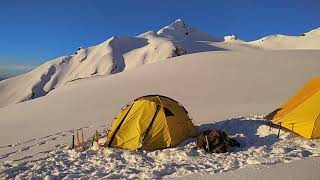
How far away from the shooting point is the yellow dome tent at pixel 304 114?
39.4ft

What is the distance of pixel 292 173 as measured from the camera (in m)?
8.95

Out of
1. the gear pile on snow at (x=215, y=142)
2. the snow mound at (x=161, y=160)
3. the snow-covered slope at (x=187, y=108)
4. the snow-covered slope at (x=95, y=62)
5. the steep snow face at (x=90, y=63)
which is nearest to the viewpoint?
the snow mound at (x=161, y=160)

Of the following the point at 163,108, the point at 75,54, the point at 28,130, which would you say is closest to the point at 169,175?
the point at 163,108

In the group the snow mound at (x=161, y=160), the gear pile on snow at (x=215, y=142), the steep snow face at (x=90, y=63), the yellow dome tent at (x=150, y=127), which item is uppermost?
the steep snow face at (x=90, y=63)

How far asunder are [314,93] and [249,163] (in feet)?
13.8

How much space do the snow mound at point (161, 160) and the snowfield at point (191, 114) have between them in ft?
0.08

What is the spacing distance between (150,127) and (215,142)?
1950 millimetres

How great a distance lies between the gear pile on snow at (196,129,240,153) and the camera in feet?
37.3

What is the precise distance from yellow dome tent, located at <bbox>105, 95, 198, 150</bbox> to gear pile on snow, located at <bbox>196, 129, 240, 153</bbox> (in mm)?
900

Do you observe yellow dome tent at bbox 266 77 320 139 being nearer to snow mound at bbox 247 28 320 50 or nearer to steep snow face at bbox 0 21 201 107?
steep snow face at bbox 0 21 201 107

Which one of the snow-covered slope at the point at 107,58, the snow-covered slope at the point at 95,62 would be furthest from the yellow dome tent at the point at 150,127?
the snow-covered slope at the point at 107,58

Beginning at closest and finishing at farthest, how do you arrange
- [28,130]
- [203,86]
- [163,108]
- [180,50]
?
[163,108] < [28,130] < [203,86] < [180,50]

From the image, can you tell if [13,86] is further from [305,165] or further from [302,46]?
[305,165]

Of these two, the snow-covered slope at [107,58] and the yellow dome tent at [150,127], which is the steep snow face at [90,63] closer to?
the snow-covered slope at [107,58]
